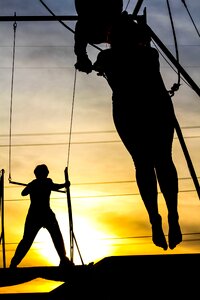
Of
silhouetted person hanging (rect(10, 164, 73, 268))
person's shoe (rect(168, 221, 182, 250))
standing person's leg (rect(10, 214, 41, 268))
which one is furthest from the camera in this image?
silhouetted person hanging (rect(10, 164, 73, 268))

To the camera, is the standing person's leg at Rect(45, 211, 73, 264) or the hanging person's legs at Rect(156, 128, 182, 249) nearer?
the hanging person's legs at Rect(156, 128, 182, 249)

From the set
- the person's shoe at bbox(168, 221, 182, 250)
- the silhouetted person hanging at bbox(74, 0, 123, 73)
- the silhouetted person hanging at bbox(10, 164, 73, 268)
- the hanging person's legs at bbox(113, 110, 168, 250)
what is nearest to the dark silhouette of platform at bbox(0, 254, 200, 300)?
the person's shoe at bbox(168, 221, 182, 250)

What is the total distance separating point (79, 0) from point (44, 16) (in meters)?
3.19

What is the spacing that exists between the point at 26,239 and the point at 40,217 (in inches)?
16.9

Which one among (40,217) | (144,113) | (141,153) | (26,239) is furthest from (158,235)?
(40,217)

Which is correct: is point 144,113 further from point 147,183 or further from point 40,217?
point 40,217

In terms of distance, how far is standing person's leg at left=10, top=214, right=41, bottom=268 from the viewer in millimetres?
7090

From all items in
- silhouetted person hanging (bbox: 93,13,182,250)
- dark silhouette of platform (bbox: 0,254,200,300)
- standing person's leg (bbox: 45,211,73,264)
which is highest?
silhouetted person hanging (bbox: 93,13,182,250)

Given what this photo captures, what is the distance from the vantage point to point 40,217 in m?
7.72

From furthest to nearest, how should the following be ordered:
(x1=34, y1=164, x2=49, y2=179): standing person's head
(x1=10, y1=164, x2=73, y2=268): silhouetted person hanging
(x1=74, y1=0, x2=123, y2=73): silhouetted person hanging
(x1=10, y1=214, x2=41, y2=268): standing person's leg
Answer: (x1=34, y1=164, x2=49, y2=179): standing person's head, (x1=10, y1=164, x2=73, y2=268): silhouetted person hanging, (x1=10, y1=214, x2=41, y2=268): standing person's leg, (x1=74, y1=0, x2=123, y2=73): silhouetted person hanging

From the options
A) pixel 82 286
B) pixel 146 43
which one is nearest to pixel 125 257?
pixel 82 286

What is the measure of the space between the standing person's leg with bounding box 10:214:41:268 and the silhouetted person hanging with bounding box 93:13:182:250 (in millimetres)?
3393

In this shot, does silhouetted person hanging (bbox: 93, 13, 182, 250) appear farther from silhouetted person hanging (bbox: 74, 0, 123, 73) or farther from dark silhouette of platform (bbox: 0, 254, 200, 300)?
dark silhouette of platform (bbox: 0, 254, 200, 300)

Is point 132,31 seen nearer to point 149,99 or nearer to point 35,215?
point 149,99
